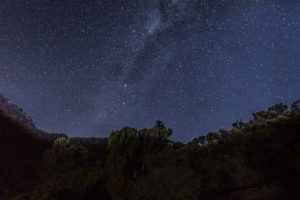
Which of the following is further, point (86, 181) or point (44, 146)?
point (44, 146)

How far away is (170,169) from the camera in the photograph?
745 cm

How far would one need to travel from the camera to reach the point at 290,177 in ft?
22.9

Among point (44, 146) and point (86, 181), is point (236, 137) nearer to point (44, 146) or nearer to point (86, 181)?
point (86, 181)

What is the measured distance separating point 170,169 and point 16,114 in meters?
13.1

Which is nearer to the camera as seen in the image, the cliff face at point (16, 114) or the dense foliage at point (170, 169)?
the dense foliage at point (170, 169)

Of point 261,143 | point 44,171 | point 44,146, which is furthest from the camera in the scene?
point 44,146

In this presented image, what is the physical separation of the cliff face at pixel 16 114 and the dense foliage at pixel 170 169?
9.54 feet

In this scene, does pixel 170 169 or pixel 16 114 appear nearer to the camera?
pixel 170 169

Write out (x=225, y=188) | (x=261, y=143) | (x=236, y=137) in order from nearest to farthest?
(x=225, y=188)
(x=261, y=143)
(x=236, y=137)

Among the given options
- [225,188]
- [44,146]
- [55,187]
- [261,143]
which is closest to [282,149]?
[261,143]

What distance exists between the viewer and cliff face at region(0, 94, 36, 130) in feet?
48.0

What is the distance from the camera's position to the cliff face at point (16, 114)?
1463 centimetres

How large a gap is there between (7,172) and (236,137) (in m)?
12.1

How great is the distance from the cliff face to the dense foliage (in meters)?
2.91
